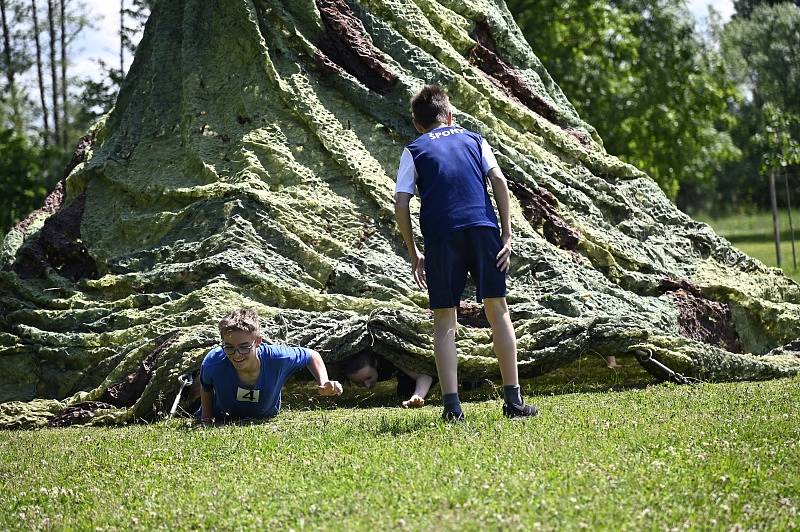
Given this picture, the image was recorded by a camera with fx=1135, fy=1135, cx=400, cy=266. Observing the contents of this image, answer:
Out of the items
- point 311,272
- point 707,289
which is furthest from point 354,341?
point 707,289

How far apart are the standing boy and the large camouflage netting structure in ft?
4.88

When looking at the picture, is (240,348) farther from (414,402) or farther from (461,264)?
(461,264)

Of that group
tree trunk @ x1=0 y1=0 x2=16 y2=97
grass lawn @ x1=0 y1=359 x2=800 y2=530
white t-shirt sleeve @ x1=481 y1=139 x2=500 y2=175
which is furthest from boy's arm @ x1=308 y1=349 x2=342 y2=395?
tree trunk @ x1=0 y1=0 x2=16 y2=97

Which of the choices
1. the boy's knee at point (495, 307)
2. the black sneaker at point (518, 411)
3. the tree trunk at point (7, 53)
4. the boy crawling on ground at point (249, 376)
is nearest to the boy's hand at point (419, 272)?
the boy's knee at point (495, 307)

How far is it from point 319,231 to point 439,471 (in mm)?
4235

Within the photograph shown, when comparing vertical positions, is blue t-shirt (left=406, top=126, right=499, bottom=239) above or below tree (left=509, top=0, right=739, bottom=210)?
below

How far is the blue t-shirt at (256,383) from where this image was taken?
7.32 m

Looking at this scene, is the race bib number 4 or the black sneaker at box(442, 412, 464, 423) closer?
the black sneaker at box(442, 412, 464, 423)

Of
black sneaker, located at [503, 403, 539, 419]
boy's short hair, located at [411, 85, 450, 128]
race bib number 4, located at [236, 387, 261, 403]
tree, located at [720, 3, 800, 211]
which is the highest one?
tree, located at [720, 3, 800, 211]

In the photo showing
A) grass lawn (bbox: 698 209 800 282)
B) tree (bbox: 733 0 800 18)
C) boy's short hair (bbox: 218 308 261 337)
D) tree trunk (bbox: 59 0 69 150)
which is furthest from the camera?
tree (bbox: 733 0 800 18)

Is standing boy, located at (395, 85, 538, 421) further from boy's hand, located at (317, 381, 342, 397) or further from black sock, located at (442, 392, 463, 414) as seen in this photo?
boy's hand, located at (317, 381, 342, 397)

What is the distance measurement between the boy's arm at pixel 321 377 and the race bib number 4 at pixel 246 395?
397mm

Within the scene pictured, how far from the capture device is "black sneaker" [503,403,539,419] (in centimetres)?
665

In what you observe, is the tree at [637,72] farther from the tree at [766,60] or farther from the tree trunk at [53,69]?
the tree trunk at [53,69]
